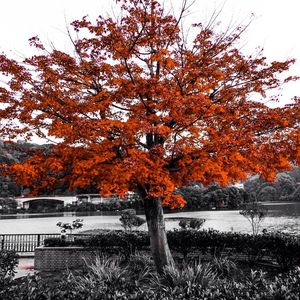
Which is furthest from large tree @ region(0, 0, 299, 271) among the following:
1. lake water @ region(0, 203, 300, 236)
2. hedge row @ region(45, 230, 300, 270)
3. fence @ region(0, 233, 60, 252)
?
lake water @ region(0, 203, 300, 236)

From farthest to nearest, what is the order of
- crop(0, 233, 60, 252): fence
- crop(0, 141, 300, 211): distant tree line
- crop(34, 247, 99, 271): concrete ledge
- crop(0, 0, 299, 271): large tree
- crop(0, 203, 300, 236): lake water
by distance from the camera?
crop(0, 141, 300, 211): distant tree line
crop(0, 203, 300, 236): lake water
crop(0, 233, 60, 252): fence
crop(34, 247, 99, 271): concrete ledge
crop(0, 0, 299, 271): large tree

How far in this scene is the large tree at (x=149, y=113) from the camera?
7598 mm

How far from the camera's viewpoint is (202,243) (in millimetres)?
12484

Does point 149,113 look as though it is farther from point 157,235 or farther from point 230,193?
point 230,193

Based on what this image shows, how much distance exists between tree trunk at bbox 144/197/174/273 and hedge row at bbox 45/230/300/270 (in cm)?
278

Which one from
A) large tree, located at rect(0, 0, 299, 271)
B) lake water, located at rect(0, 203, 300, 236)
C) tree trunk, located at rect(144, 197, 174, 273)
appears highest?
large tree, located at rect(0, 0, 299, 271)

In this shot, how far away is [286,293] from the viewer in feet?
14.6

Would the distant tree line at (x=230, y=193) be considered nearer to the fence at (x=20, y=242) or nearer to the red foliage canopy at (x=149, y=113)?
the fence at (x=20, y=242)

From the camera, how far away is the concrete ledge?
12.6 metres

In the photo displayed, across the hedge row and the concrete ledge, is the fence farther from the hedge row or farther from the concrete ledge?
the hedge row

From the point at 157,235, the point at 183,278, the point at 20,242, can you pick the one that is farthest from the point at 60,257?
the point at 183,278

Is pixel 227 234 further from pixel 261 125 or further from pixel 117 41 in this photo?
pixel 117 41

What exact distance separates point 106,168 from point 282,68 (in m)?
4.99

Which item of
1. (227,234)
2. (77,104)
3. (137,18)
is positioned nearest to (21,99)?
(77,104)
